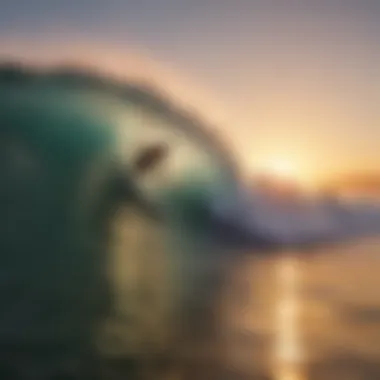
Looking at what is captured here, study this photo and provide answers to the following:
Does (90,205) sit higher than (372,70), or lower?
lower

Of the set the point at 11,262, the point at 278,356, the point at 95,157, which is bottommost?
the point at 278,356

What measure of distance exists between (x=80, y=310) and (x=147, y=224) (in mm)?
156

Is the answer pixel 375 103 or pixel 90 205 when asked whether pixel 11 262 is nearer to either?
pixel 90 205

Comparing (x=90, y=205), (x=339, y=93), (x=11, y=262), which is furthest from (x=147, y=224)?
(x=339, y=93)

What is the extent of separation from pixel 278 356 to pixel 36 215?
0.40m

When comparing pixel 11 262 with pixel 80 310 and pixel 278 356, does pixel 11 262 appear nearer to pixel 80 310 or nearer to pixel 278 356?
pixel 80 310

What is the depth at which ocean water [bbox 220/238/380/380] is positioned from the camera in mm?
990

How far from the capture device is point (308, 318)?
100cm

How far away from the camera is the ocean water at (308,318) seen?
99 cm

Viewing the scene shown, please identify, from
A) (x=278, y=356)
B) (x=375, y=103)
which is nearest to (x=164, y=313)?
(x=278, y=356)

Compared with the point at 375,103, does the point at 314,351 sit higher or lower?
lower

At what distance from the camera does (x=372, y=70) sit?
A: 1028 millimetres

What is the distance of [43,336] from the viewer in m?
1.00

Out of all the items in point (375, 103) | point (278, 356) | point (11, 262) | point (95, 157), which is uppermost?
point (375, 103)
